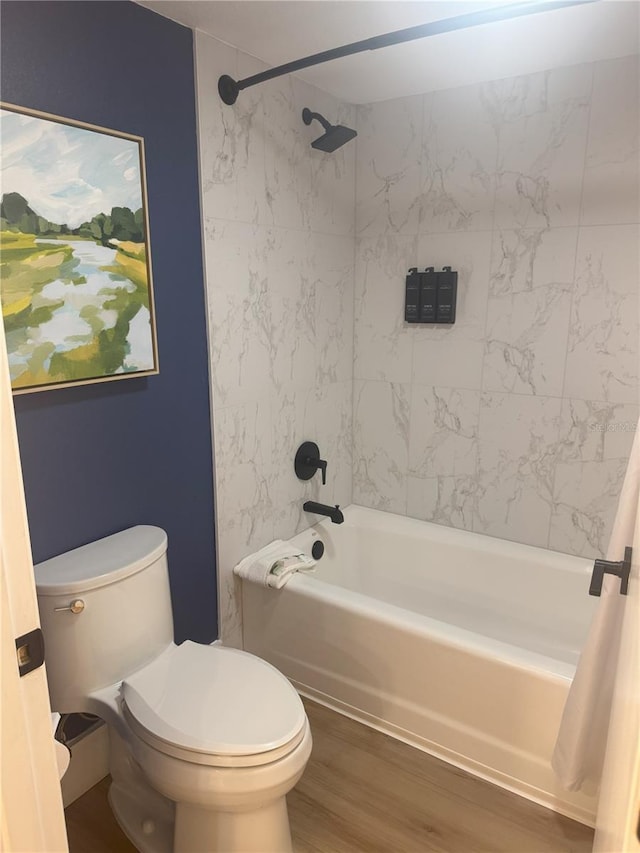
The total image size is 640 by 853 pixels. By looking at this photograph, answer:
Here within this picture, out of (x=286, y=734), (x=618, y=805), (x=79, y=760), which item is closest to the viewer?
(x=618, y=805)

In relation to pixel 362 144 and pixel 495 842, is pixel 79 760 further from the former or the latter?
pixel 362 144

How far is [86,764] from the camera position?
1.90 m

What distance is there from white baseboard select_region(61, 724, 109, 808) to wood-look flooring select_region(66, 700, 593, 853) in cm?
3

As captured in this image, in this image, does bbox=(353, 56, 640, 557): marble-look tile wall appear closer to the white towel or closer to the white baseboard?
the white towel

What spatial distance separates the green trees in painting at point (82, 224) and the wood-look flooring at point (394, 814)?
5.57 feet

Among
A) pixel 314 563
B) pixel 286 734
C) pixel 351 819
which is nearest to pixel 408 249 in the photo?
pixel 314 563

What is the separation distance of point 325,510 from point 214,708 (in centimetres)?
120

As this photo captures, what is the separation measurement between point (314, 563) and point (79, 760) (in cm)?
103

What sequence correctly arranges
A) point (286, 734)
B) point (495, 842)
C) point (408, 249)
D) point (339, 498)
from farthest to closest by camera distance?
point (339, 498) < point (408, 249) < point (495, 842) < point (286, 734)

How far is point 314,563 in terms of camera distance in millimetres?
2414

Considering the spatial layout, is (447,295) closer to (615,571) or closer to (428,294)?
(428,294)

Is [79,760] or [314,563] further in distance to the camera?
[314,563]

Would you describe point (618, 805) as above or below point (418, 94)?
below

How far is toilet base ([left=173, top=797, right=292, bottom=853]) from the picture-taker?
154 cm
